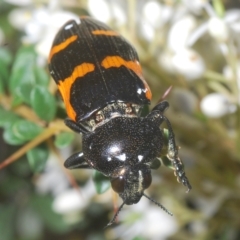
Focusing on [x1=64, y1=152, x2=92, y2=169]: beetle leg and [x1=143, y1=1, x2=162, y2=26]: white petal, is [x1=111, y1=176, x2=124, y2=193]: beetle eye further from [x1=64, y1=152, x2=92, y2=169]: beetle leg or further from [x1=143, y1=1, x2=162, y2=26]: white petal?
[x1=143, y1=1, x2=162, y2=26]: white petal

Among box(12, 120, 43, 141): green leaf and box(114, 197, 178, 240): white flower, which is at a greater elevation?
box(12, 120, 43, 141): green leaf

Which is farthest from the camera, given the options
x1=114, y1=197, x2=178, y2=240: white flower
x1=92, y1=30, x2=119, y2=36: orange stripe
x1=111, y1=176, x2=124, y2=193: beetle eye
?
x1=114, y1=197, x2=178, y2=240: white flower

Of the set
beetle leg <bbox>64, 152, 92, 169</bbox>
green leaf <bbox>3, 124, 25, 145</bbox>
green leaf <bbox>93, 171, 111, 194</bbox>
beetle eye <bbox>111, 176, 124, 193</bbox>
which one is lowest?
green leaf <bbox>93, 171, 111, 194</bbox>

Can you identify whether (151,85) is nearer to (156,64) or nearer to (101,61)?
(156,64)

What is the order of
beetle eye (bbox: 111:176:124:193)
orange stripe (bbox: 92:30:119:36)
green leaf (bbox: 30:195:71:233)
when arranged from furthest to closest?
green leaf (bbox: 30:195:71:233) < orange stripe (bbox: 92:30:119:36) < beetle eye (bbox: 111:176:124:193)

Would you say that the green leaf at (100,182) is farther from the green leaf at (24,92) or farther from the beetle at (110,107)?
the green leaf at (24,92)

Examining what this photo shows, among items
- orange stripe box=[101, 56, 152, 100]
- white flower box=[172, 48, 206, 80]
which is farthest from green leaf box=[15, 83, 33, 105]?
white flower box=[172, 48, 206, 80]

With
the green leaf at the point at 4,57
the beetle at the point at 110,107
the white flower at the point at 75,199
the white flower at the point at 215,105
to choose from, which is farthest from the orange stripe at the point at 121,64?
the white flower at the point at 75,199
